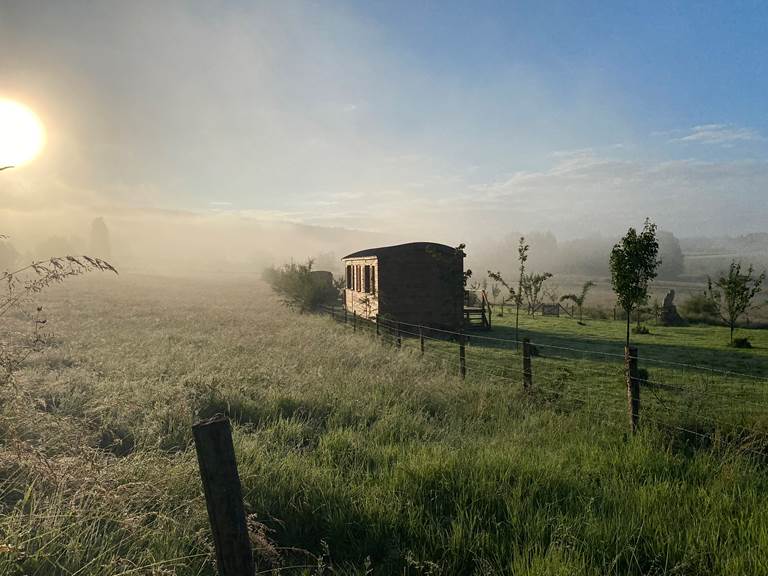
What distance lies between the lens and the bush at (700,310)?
28734 mm

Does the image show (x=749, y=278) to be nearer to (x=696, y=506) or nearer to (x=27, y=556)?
(x=696, y=506)

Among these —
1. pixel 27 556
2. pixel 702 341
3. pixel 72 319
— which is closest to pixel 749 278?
pixel 702 341

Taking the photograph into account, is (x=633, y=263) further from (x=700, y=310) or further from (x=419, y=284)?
(x=700, y=310)

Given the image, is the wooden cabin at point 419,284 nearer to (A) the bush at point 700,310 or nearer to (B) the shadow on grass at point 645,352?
(B) the shadow on grass at point 645,352

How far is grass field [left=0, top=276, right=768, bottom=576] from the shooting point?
3.11 metres

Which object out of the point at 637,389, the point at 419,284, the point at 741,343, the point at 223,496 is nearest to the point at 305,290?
the point at 419,284

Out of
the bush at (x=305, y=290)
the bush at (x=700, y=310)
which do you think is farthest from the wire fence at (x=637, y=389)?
the bush at (x=700, y=310)

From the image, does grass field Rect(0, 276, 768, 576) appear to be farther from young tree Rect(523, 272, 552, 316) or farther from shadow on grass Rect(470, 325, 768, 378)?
young tree Rect(523, 272, 552, 316)

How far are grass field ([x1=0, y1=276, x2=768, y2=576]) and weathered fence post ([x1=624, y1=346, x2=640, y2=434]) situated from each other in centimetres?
14

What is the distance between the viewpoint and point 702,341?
19.9 m

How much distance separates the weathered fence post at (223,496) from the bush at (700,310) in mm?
33114

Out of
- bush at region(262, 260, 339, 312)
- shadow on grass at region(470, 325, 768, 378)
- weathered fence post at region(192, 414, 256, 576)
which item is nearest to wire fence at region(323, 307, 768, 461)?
shadow on grass at region(470, 325, 768, 378)

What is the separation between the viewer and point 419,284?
20312 mm

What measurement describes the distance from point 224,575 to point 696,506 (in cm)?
363
